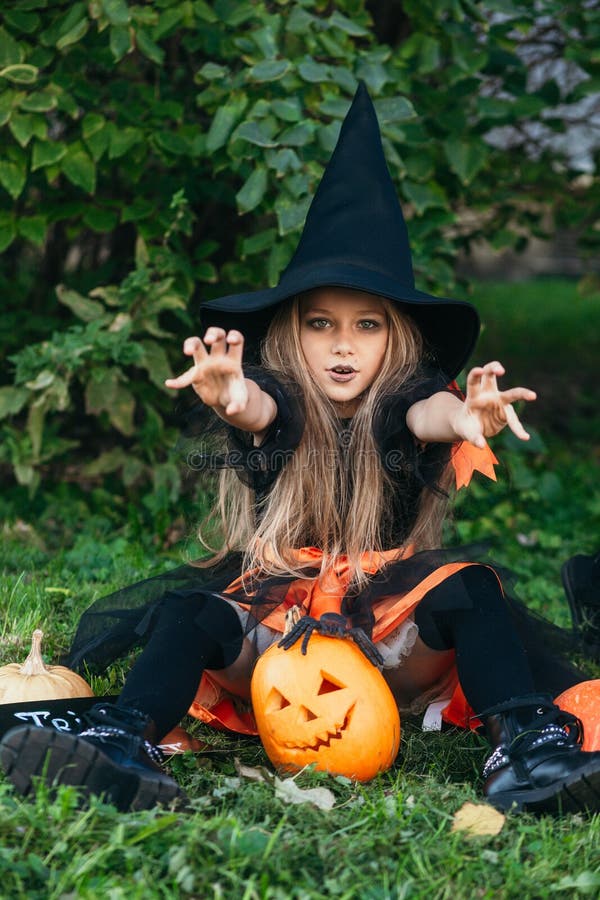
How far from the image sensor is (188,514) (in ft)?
16.0

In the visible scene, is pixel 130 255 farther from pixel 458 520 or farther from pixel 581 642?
pixel 581 642

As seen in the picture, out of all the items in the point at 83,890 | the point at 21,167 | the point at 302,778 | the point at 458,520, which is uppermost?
the point at 21,167

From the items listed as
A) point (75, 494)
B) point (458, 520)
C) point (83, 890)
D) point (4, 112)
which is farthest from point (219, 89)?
point (83, 890)

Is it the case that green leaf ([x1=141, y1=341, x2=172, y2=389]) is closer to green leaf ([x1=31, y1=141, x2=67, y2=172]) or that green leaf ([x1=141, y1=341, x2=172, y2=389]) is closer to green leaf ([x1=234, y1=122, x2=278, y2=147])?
green leaf ([x1=31, y1=141, x2=67, y2=172])

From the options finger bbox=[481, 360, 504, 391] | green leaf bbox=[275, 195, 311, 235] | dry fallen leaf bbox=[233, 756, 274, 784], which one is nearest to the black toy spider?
dry fallen leaf bbox=[233, 756, 274, 784]

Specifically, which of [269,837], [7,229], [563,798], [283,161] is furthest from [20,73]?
[563,798]

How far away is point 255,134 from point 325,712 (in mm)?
2096

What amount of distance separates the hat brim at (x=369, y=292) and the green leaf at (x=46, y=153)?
1.29 meters

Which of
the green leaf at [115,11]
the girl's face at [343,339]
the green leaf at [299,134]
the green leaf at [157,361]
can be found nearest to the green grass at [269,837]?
the girl's face at [343,339]

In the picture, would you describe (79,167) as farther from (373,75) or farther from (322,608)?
(322,608)

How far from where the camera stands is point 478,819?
2.36m

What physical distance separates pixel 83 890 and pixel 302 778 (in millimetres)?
709

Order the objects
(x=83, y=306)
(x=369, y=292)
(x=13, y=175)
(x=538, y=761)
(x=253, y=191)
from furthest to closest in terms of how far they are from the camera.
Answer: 1. (x=83, y=306)
2. (x=13, y=175)
3. (x=253, y=191)
4. (x=369, y=292)
5. (x=538, y=761)

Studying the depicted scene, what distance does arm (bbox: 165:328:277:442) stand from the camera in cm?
251
